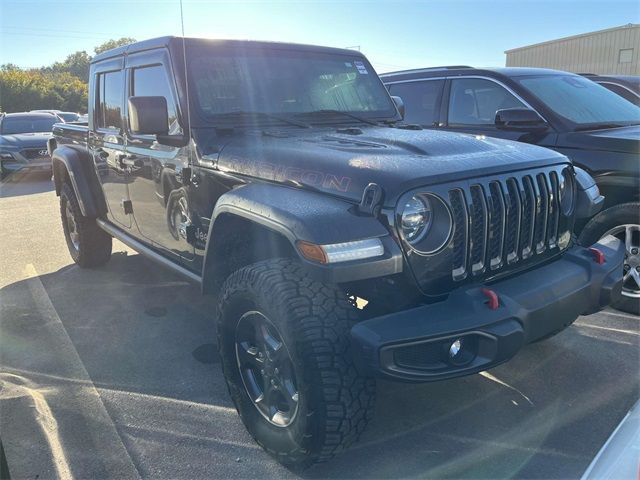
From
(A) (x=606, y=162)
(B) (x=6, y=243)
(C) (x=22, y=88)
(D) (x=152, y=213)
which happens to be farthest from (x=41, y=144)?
(C) (x=22, y=88)

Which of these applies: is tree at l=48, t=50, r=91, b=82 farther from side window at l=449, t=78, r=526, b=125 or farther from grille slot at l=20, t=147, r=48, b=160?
side window at l=449, t=78, r=526, b=125

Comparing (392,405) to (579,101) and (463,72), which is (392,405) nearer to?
(579,101)

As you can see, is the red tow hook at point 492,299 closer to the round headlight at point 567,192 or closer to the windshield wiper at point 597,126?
the round headlight at point 567,192

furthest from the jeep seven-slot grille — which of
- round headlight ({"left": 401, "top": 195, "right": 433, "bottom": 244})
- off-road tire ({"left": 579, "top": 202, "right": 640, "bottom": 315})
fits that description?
off-road tire ({"left": 579, "top": 202, "right": 640, "bottom": 315})

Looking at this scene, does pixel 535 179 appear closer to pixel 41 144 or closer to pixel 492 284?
pixel 492 284

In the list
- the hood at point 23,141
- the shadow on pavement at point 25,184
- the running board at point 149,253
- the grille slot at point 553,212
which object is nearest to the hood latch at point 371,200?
the grille slot at point 553,212

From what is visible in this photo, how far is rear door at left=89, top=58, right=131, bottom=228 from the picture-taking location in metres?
4.15

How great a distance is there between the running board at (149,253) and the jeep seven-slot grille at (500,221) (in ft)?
5.36

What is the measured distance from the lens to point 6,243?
21.5 feet

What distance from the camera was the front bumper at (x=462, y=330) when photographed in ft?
6.53

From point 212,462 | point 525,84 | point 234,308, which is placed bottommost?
point 212,462

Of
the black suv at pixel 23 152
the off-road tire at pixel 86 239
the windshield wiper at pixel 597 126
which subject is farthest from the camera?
the black suv at pixel 23 152

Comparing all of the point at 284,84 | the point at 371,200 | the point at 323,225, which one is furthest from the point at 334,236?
the point at 284,84

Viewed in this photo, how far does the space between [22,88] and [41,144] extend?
27.1 meters
